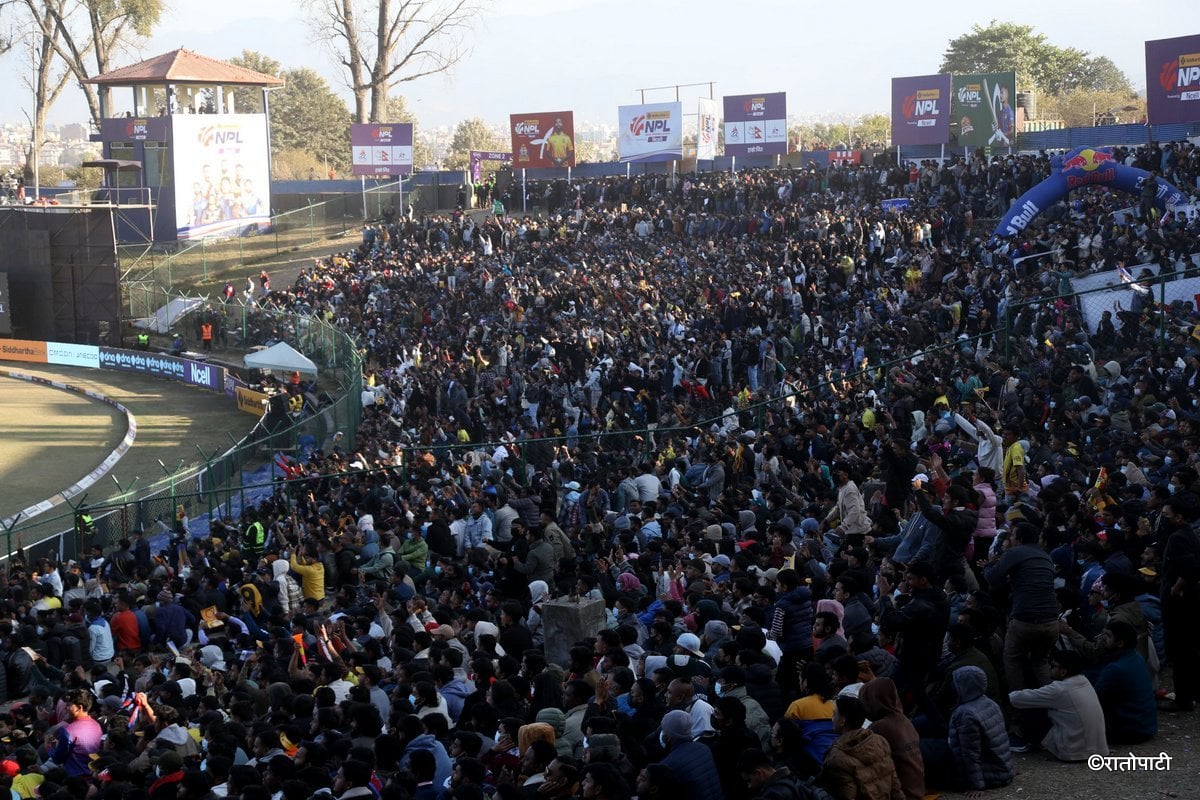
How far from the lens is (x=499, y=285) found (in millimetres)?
35625

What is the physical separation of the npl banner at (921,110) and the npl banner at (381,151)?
19.0 m

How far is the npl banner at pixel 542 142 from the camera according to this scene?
5056 centimetres

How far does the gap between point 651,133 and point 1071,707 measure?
4238 cm

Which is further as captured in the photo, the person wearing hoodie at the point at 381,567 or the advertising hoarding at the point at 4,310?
the advertising hoarding at the point at 4,310

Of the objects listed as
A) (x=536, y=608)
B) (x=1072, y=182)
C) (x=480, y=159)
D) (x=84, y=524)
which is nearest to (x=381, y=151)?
(x=480, y=159)

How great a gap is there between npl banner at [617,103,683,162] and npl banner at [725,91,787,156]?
1.76m

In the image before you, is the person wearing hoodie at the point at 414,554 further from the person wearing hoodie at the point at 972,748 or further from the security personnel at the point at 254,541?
the person wearing hoodie at the point at 972,748

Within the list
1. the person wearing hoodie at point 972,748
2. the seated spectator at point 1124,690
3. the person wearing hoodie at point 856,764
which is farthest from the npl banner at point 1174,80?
the person wearing hoodie at point 856,764

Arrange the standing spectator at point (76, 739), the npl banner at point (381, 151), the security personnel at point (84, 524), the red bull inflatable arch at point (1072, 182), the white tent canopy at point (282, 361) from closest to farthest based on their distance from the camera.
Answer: the standing spectator at point (76, 739) < the security personnel at point (84, 524) < the red bull inflatable arch at point (1072, 182) < the white tent canopy at point (282, 361) < the npl banner at point (381, 151)

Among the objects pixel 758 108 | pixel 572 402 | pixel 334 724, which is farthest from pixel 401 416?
pixel 758 108

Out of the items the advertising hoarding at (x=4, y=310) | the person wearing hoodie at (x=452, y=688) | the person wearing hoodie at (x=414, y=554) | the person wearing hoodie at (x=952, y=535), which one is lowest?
the person wearing hoodie at (x=414, y=554)

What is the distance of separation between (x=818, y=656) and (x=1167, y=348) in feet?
36.1

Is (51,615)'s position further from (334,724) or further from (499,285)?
(499,285)

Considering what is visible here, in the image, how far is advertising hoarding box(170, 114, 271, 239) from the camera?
174 feet
